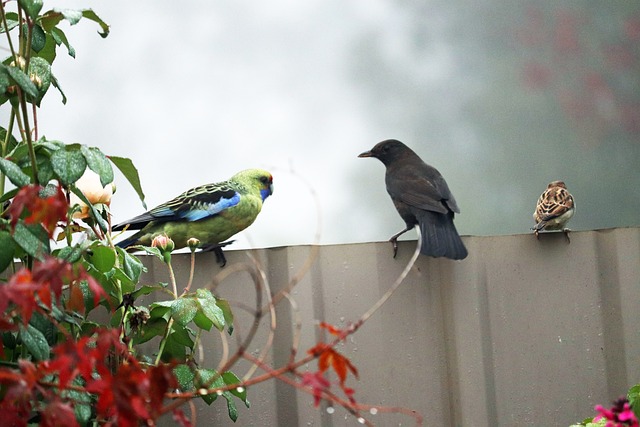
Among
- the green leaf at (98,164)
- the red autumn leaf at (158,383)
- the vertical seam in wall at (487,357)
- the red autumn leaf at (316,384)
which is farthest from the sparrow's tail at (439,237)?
the red autumn leaf at (158,383)

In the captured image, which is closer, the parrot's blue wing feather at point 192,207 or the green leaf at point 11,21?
the green leaf at point 11,21

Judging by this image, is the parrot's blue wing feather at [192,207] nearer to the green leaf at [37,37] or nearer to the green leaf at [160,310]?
the green leaf at [160,310]

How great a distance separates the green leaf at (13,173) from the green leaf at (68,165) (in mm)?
63

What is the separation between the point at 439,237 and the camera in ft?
9.10

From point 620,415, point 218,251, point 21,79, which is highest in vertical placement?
Answer: point 21,79

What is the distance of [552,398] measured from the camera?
8.84 ft

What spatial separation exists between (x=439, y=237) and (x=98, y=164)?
4.23 feet

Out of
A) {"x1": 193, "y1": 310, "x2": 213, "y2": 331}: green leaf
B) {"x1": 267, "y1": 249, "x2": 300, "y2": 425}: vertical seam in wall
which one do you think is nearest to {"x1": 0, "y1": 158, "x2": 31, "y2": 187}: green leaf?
{"x1": 193, "y1": 310, "x2": 213, "y2": 331}: green leaf

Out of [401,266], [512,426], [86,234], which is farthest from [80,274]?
[512,426]

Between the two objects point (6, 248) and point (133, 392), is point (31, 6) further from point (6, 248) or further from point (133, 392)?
point (133, 392)

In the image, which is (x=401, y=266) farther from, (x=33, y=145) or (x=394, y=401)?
(x=33, y=145)

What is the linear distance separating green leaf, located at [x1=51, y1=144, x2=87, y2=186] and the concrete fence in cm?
90

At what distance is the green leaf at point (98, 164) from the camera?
70.4 inches

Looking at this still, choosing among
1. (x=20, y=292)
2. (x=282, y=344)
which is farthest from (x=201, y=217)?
(x=20, y=292)
